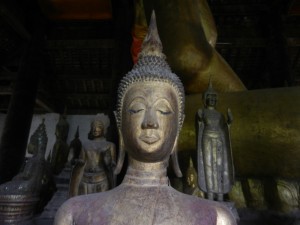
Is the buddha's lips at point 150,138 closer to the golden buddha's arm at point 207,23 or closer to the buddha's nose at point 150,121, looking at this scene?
the buddha's nose at point 150,121

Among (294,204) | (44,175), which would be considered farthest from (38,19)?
(294,204)

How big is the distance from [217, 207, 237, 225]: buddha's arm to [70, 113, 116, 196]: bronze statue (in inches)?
45.2

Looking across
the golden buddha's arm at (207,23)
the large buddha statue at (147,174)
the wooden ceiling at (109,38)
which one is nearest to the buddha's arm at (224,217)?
the large buddha statue at (147,174)

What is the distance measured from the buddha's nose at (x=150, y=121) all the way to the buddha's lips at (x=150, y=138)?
28mm

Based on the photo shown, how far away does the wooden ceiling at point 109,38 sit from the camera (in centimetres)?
414

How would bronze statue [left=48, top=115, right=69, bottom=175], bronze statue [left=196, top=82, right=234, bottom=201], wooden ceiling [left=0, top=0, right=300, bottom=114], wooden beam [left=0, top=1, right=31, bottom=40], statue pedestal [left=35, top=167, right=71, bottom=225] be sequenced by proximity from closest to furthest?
bronze statue [left=196, top=82, right=234, bottom=201] → statue pedestal [left=35, top=167, right=71, bottom=225] → wooden beam [left=0, top=1, right=31, bottom=40] → wooden ceiling [left=0, top=0, right=300, bottom=114] → bronze statue [left=48, top=115, right=69, bottom=175]

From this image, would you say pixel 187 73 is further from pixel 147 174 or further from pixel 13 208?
pixel 13 208

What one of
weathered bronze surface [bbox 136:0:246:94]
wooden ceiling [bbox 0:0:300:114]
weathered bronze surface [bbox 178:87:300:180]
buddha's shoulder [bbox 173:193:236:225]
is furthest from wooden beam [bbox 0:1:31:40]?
buddha's shoulder [bbox 173:193:236:225]

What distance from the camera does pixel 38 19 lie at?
15.3 ft

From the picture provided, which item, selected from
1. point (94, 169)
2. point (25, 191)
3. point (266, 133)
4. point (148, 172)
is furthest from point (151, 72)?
point (25, 191)

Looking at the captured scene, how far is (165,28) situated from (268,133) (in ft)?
4.80

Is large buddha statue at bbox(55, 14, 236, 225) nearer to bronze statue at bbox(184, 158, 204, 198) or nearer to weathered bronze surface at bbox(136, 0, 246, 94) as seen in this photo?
bronze statue at bbox(184, 158, 204, 198)

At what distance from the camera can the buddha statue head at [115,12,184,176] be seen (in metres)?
1.00

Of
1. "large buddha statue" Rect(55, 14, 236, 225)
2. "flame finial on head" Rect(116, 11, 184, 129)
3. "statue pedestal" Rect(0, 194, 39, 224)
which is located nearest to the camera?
"large buddha statue" Rect(55, 14, 236, 225)
